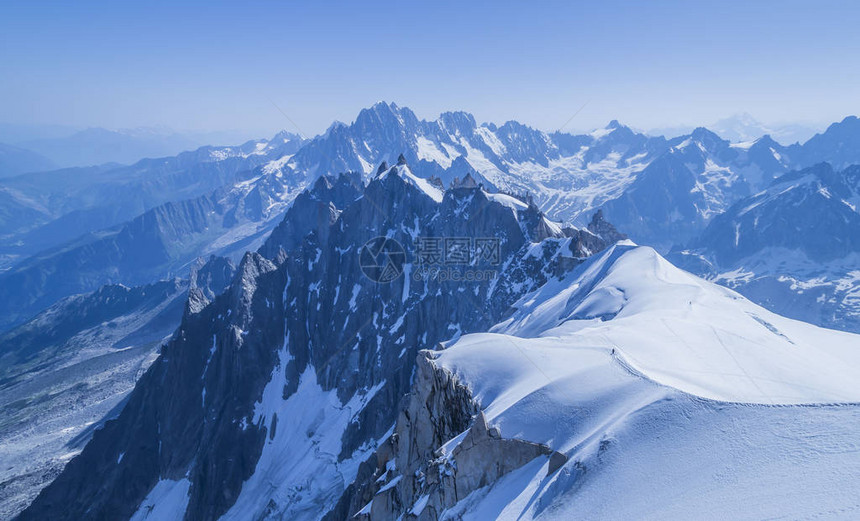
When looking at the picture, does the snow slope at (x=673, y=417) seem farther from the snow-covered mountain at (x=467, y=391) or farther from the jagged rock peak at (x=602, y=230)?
the jagged rock peak at (x=602, y=230)

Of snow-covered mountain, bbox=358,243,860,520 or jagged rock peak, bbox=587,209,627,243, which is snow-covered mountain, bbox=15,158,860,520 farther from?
jagged rock peak, bbox=587,209,627,243

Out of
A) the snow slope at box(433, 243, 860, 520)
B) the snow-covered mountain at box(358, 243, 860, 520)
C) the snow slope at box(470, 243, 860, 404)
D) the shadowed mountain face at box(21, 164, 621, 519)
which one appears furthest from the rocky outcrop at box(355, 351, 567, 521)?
the shadowed mountain face at box(21, 164, 621, 519)

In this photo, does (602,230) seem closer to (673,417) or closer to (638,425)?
(673,417)

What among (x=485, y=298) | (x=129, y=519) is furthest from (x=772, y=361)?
(x=129, y=519)

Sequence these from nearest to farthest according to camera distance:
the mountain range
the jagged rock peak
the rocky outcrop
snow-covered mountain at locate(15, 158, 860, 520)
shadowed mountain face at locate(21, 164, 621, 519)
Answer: snow-covered mountain at locate(15, 158, 860, 520), the mountain range, the rocky outcrop, shadowed mountain face at locate(21, 164, 621, 519), the jagged rock peak

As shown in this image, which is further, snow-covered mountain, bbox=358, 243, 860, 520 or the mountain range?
the mountain range

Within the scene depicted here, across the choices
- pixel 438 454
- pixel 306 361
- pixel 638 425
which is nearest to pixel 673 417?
pixel 638 425

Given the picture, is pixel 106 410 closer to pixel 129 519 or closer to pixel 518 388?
pixel 129 519
